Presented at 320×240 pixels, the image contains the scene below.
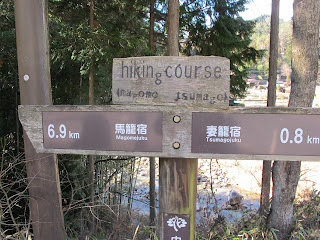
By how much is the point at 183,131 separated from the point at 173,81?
0.96 feet

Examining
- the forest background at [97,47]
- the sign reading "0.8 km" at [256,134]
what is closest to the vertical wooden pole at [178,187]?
the sign reading "0.8 km" at [256,134]

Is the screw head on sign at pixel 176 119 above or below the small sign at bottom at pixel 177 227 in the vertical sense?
above

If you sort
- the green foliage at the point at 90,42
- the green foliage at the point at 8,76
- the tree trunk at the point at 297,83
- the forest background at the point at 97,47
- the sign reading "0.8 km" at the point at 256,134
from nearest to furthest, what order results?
the sign reading "0.8 km" at the point at 256,134 < the tree trunk at the point at 297,83 < the green foliage at the point at 90,42 < the forest background at the point at 97,47 < the green foliage at the point at 8,76

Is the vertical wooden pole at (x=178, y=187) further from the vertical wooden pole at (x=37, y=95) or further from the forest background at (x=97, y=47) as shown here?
the forest background at (x=97, y=47)

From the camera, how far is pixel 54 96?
23.5 ft

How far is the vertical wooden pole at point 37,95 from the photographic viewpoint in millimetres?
2740

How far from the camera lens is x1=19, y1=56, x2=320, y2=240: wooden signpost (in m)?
1.39

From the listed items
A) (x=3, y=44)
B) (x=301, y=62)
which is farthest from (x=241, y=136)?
(x=3, y=44)

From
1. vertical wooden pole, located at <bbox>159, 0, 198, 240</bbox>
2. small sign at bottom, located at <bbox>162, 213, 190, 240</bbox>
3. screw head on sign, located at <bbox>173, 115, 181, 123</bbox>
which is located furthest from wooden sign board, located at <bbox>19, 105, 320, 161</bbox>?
small sign at bottom, located at <bbox>162, 213, 190, 240</bbox>

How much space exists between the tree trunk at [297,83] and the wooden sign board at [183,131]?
2567 mm

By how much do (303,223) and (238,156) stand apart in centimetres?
332

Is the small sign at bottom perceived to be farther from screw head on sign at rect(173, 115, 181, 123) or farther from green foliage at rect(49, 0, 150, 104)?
green foliage at rect(49, 0, 150, 104)

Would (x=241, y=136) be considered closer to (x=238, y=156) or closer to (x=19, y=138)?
(x=238, y=156)

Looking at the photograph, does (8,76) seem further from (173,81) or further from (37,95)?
(173,81)
